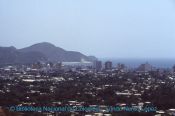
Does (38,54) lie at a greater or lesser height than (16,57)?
greater

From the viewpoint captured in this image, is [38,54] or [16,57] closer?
[16,57]

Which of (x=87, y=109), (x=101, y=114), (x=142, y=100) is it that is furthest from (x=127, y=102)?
(x=101, y=114)

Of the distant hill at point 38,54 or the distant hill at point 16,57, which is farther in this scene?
the distant hill at point 38,54

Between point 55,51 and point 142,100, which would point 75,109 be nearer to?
point 142,100

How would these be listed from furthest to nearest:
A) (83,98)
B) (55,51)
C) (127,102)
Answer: (55,51), (83,98), (127,102)

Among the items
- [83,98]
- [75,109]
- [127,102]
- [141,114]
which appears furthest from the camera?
[83,98]

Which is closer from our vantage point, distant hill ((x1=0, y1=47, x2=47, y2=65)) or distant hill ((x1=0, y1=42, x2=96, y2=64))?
distant hill ((x1=0, y1=47, x2=47, y2=65))

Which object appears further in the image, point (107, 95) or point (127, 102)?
point (107, 95)
